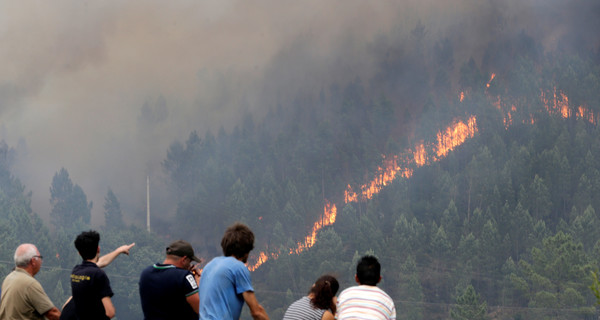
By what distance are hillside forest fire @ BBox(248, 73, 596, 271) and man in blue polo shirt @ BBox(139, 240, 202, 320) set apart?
466 ft

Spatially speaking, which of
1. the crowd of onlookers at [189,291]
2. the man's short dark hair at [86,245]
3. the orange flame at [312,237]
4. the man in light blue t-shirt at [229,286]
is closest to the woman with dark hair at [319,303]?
the crowd of onlookers at [189,291]

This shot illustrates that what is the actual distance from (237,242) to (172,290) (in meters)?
0.86

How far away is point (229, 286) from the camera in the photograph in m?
5.05

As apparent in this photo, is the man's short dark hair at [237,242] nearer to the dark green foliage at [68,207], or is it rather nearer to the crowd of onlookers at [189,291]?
the crowd of onlookers at [189,291]

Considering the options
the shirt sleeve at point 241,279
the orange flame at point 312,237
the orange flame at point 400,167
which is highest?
the orange flame at point 400,167

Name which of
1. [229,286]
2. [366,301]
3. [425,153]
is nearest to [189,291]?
[229,286]

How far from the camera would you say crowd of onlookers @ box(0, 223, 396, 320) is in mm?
5059

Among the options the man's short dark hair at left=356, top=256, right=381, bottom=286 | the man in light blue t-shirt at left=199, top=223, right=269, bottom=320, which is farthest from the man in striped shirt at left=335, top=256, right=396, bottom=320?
the man in light blue t-shirt at left=199, top=223, right=269, bottom=320

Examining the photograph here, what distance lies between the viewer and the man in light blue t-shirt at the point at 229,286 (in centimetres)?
503

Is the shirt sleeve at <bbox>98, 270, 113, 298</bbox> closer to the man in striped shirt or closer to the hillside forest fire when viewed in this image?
the man in striped shirt

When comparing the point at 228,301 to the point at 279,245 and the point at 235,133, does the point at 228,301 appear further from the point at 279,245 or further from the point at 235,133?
the point at 235,133

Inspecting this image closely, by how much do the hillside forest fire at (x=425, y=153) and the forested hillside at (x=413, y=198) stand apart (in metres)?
0.57

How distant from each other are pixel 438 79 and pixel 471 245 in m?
92.0

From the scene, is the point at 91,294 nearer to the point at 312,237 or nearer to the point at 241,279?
the point at 241,279
